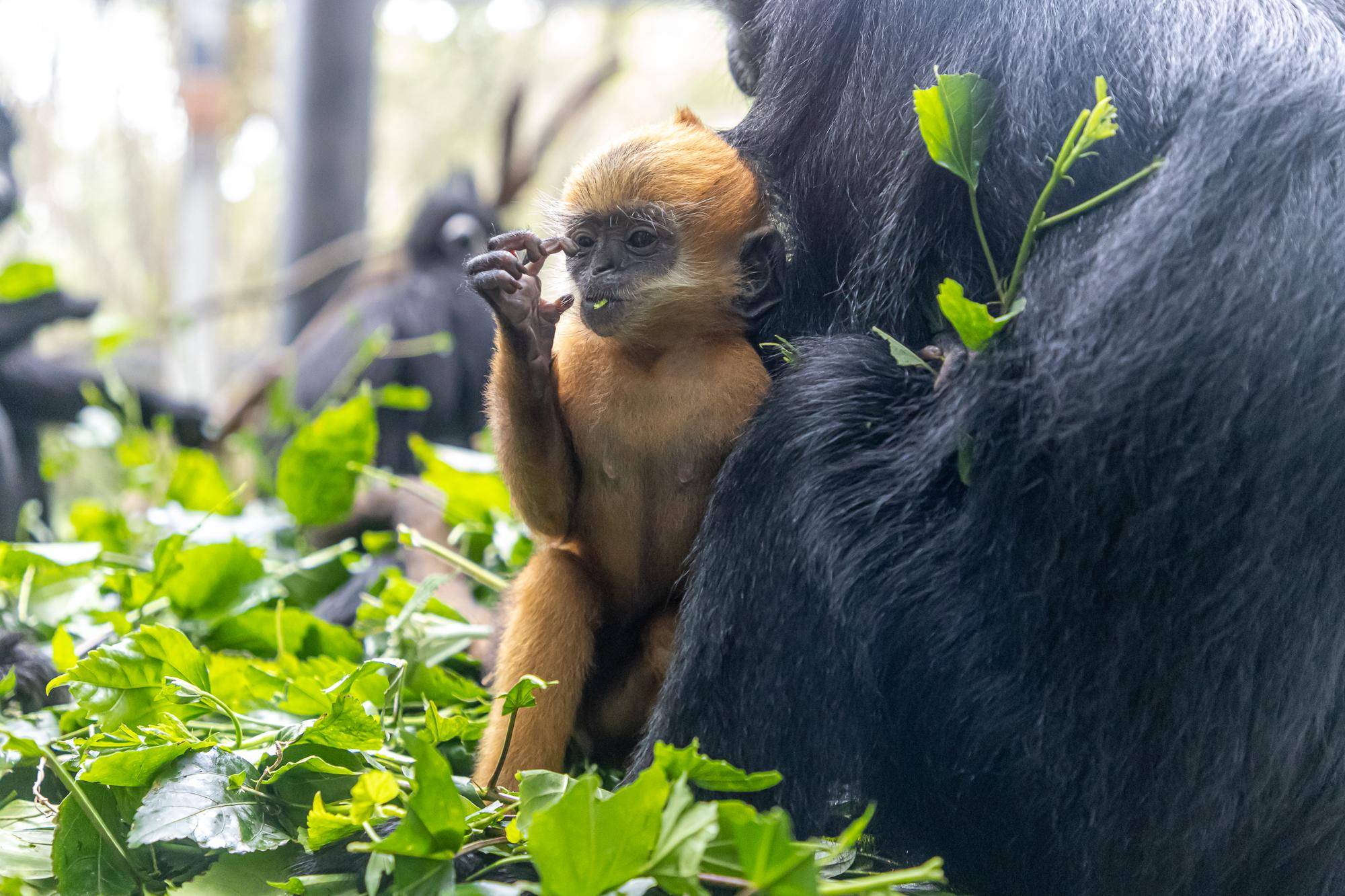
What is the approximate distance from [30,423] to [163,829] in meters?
2.92

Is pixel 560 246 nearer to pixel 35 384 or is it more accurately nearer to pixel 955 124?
pixel 955 124

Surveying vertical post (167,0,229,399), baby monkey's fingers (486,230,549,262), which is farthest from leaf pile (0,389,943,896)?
vertical post (167,0,229,399)

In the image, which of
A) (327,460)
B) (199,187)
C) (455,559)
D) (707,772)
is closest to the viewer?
(707,772)

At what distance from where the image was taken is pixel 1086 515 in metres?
1.10

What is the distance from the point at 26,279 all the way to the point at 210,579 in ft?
5.29

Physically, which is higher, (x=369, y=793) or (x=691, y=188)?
(x=691, y=188)

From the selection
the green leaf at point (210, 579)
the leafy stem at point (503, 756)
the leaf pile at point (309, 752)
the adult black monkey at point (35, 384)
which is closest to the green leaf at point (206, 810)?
the leaf pile at point (309, 752)

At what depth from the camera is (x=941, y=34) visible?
132 centimetres

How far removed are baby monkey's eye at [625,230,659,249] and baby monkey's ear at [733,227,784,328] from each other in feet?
0.37

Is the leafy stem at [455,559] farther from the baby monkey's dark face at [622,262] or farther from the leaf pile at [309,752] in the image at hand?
the baby monkey's dark face at [622,262]

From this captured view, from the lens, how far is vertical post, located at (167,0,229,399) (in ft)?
17.6

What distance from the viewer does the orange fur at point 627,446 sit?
143cm

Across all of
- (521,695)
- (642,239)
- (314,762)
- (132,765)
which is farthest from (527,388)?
(132,765)

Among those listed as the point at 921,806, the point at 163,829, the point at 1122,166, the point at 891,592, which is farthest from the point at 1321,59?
the point at 163,829
